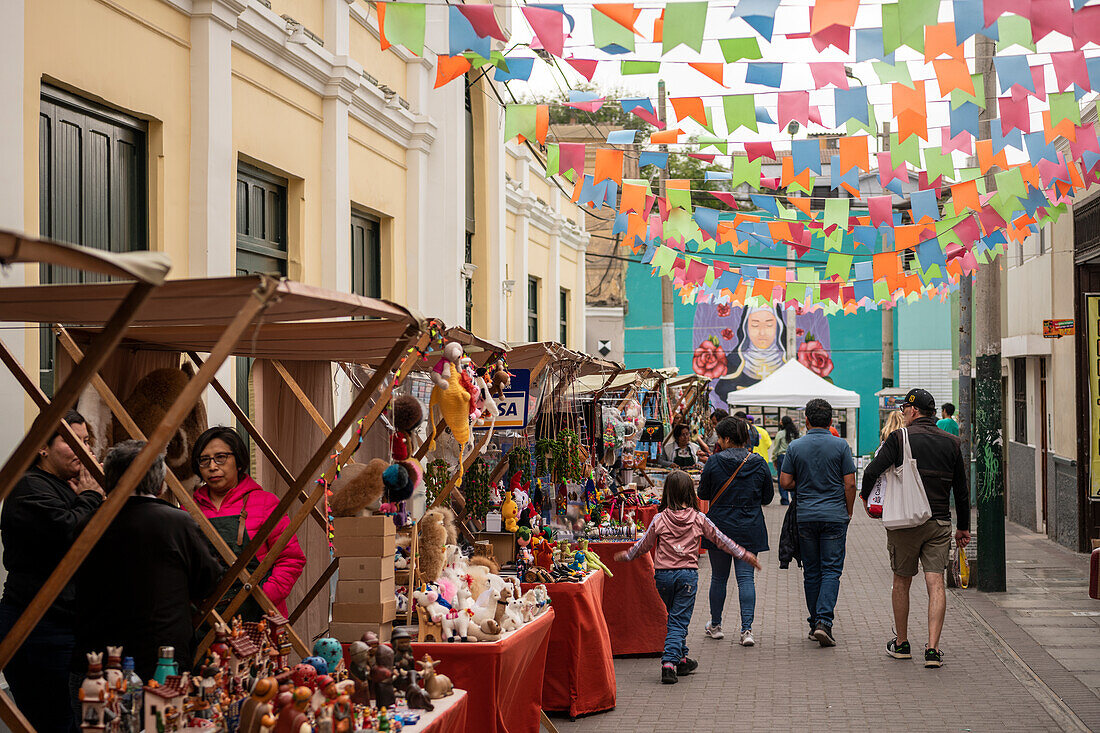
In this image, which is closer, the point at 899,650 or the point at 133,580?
the point at 133,580

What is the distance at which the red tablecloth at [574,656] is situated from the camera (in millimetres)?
7418

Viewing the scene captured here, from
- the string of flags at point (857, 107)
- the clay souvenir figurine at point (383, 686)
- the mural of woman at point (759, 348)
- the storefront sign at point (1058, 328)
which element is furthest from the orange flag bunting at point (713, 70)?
the mural of woman at point (759, 348)

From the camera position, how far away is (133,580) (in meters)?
4.52

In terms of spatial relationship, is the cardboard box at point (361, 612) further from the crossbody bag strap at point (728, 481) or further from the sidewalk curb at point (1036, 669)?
the crossbody bag strap at point (728, 481)

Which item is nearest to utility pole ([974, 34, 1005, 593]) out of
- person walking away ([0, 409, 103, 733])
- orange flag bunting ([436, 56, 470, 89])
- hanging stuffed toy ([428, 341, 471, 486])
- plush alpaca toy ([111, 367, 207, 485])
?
orange flag bunting ([436, 56, 470, 89])

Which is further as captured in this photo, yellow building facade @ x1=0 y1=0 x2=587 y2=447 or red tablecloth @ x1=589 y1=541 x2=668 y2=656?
red tablecloth @ x1=589 y1=541 x2=668 y2=656

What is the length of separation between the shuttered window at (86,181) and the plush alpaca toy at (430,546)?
2.49 m

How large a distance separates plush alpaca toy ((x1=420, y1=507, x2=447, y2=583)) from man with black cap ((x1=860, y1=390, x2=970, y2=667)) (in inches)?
161

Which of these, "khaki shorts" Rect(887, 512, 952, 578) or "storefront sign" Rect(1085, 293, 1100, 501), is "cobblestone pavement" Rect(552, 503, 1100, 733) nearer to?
"khaki shorts" Rect(887, 512, 952, 578)

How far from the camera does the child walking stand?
8594 millimetres

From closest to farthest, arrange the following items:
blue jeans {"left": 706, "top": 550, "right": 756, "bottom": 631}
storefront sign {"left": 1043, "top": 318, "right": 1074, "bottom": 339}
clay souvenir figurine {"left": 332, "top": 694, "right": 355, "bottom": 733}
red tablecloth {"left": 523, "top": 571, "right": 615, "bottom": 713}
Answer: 1. clay souvenir figurine {"left": 332, "top": 694, "right": 355, "bottom": 733}
2. red tablecloth {"left": 523, "top": 571, "right": 615, "bottom": 713}
3. blue jeans {"left": 706, "top": 550, "right": 756, "bottom": 631}
4. storefront sign {"left": 1043, "top": 318, "right": 1074, "bottom": 339}

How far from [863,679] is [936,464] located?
175 centimetres

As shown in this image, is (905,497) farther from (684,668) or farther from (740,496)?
(684,668)

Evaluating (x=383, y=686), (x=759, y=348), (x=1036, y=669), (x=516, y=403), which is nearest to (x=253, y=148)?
(x=516, y=403)
